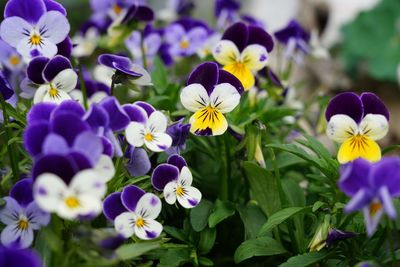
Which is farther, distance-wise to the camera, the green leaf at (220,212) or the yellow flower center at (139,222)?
the green leaf at (220,212)

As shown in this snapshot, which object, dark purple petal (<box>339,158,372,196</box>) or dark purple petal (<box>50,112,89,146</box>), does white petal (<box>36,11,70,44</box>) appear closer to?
dark purple petal (<box>50,112,89,146</box>)

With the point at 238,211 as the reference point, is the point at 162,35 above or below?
above

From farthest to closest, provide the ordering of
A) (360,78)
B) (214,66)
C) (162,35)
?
1. (360,78)
2. (162,35)
3. (214,66)

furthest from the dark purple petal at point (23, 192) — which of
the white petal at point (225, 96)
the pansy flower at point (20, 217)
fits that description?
the white petal at point (225, 96)

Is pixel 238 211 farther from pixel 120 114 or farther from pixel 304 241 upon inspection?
pixel 120 114

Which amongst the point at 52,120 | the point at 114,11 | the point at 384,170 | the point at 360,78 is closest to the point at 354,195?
the point at 384,170

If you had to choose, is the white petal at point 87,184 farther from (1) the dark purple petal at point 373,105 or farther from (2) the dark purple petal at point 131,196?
(1) the dark purple petal at point 373,105
